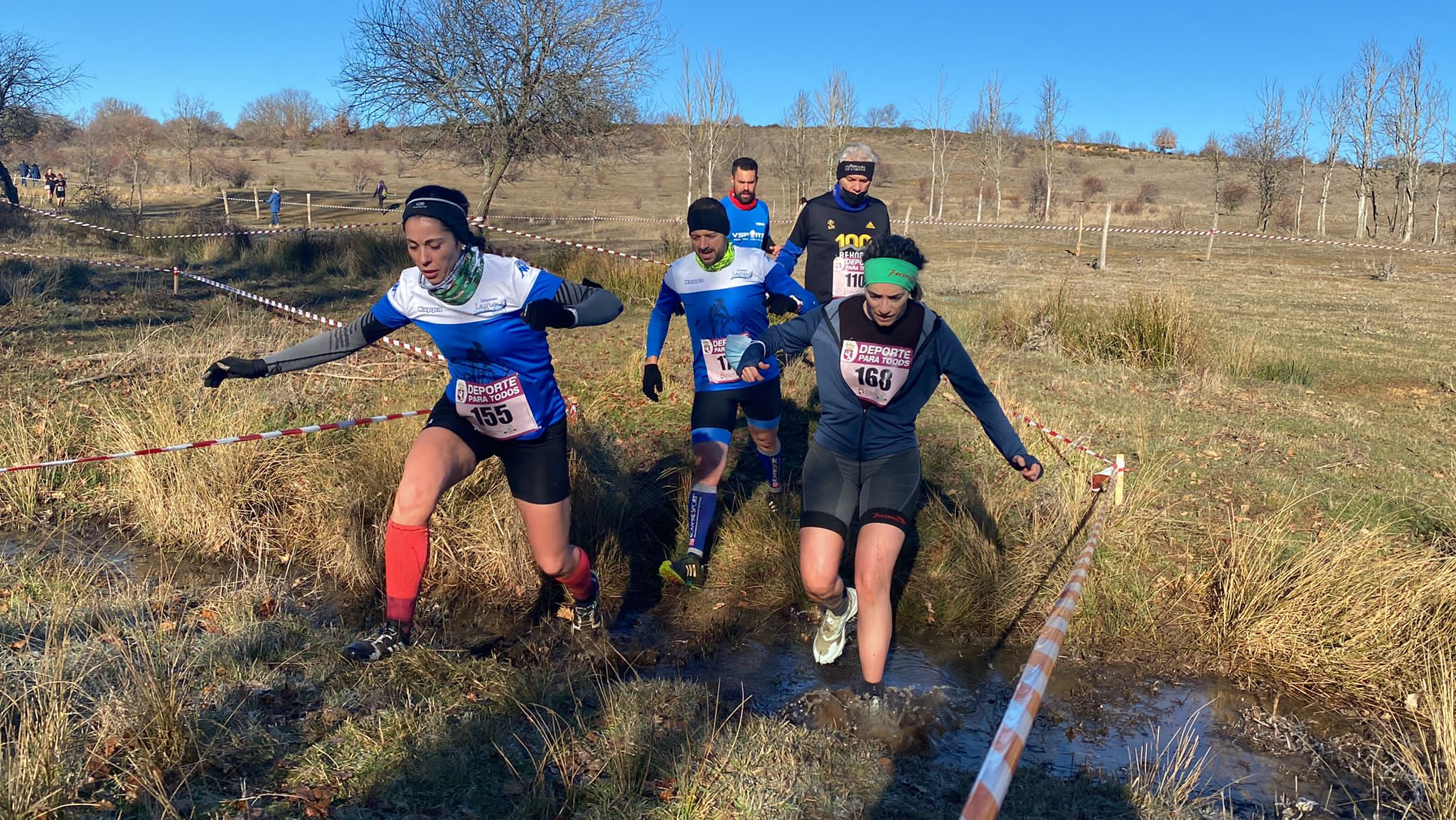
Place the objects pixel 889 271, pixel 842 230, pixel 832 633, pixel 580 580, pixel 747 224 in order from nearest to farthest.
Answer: pixel 889 271 → pixel 832 633 → pixel 580 580 → pixel 842 230 → pixel 747 224

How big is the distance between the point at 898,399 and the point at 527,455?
1.62m

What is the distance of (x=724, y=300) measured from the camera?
563 cm

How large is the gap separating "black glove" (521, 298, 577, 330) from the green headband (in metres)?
1.24

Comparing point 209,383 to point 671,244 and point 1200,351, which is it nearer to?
point 1200,351

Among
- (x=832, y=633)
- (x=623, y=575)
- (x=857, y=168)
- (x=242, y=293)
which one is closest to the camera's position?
(x=832, y=633)

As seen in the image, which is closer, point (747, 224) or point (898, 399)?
point (898, 399)

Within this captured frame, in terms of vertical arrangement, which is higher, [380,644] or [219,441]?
[219,441]

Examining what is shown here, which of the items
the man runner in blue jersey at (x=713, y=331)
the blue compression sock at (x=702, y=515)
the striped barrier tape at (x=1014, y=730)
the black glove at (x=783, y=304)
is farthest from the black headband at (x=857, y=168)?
the striped barrier tape at (x=1014, y=730)

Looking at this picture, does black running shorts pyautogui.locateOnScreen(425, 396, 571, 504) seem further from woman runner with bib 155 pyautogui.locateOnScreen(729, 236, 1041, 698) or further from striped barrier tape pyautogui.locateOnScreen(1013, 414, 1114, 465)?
striped barrier tape pyautogui.locateOnScreen(1013, 414, 1114, 465)

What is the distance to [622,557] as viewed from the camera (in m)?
5.91

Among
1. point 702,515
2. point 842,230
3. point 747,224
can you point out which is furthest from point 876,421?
point 747,224

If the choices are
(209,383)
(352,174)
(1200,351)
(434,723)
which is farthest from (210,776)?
(352,174)

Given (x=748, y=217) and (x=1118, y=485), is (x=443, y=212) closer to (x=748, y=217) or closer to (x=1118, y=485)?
(x=1118, y=485)

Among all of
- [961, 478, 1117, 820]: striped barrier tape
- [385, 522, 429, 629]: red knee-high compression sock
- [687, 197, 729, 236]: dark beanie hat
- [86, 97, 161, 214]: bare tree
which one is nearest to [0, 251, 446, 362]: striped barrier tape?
[687, 197, 729, 236]: dark beanie hat
